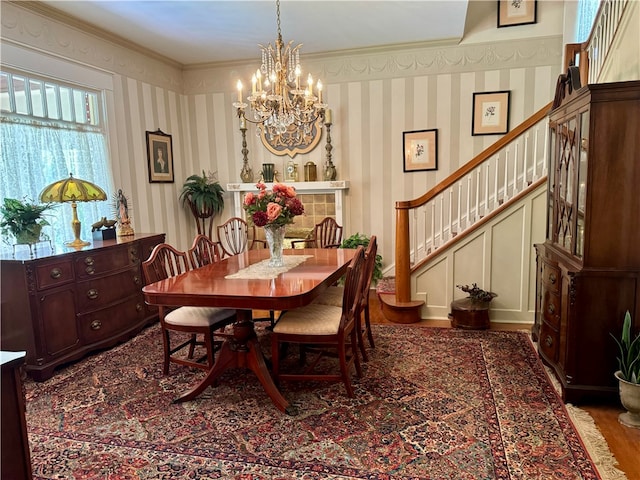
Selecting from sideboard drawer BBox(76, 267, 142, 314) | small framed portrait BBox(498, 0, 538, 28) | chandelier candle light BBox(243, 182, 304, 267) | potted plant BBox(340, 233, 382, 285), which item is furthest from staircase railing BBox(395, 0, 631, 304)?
sideboard drawer BBox(76, 267, 142, 314)

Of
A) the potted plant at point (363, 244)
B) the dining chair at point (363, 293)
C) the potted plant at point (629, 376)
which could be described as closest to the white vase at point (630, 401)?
the potted plant at point (629, 376)

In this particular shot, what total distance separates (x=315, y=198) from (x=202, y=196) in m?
1.51

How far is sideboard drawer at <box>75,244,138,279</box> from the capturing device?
3402 mm

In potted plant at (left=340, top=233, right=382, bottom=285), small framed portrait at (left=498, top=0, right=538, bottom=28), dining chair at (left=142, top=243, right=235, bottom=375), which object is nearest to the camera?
dining chair at (left=142, top=243, right=235, bottom=375)

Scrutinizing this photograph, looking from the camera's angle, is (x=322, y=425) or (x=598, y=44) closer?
(x=322, y=425)

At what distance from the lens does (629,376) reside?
232cm

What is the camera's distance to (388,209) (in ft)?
18.5

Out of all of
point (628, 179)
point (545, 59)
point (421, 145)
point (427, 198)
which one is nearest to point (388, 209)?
point (421, 145)

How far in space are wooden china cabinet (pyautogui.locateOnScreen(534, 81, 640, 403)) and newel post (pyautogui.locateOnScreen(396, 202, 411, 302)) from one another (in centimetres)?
149

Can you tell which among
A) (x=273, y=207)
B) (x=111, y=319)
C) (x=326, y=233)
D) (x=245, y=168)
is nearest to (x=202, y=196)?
(x=245, y=168)

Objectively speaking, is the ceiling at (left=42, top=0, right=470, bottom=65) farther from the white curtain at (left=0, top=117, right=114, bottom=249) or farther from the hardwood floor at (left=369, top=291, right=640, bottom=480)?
the hardwood floor at (left=369, top=291, right=640, bottom=480)

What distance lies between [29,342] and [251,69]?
4219 millimetres

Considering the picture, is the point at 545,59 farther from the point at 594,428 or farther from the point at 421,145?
the point at 594,428

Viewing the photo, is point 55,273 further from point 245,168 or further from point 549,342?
point 549,342
